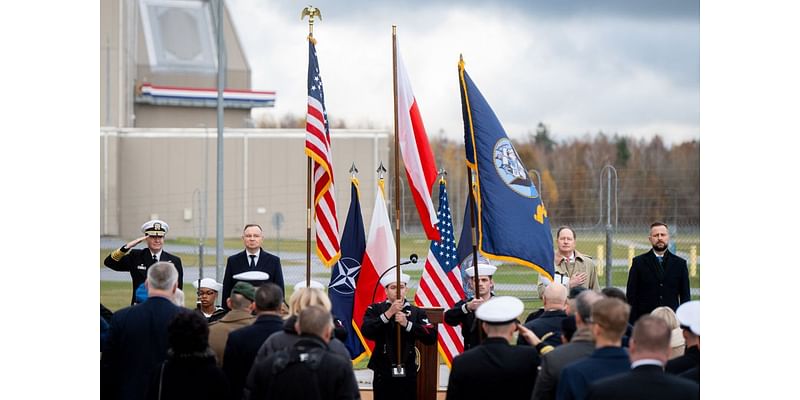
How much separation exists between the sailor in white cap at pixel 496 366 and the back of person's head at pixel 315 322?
0.79 meters

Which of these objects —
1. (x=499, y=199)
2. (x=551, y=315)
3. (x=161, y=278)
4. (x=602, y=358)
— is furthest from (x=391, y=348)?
(x=602, y=358)

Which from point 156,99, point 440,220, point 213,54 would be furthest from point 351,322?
point 213,54

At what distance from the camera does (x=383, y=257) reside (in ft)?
36.2

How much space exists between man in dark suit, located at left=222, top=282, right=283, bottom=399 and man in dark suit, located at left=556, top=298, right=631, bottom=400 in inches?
80.8

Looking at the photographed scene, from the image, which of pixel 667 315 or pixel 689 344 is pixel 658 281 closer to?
pixel 667 315

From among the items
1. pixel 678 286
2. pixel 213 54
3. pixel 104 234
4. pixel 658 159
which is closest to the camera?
pixel 678 286

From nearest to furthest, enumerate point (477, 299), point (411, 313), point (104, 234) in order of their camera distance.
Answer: point (477, 299)
point (411, 313)
point (104, 234)

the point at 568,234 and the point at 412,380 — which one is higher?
the point at 568,234

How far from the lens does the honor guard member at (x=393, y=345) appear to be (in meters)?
8.75

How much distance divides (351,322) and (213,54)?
126 ft

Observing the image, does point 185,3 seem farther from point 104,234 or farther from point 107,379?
point 107,379

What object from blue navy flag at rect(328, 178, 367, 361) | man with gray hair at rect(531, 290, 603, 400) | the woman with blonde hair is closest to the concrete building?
blue navy flag at rect(328, 178, 367, 361)

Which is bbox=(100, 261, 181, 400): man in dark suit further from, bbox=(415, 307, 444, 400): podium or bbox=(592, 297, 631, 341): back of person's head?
bbox=(415, 307, 444, 400): podium

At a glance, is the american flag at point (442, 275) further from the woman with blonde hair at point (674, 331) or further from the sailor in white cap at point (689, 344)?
→ the sailor in white cap at point (689, 344)
